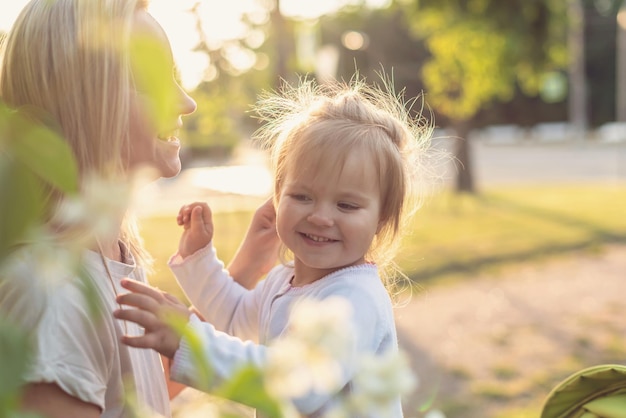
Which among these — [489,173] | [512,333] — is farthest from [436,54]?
[512,333]

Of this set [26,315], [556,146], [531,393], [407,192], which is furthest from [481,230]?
[556,146]

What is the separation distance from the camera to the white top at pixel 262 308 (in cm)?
113

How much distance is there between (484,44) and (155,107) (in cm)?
1179

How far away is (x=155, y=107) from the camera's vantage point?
16.3 inches

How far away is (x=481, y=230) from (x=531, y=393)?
5.67 m

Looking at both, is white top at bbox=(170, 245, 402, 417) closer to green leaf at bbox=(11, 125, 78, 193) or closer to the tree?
green leaf at bbox=(11, 125, 78, 193)

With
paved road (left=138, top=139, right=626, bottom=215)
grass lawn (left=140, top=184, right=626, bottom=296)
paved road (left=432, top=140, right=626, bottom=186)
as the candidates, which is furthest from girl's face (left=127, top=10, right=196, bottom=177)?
paved road (left=432, top=140, right=626, bottom=186)

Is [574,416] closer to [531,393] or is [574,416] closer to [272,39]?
[531,393]

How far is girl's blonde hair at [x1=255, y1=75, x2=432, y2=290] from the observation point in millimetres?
1546

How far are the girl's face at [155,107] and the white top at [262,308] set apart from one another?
27 cm

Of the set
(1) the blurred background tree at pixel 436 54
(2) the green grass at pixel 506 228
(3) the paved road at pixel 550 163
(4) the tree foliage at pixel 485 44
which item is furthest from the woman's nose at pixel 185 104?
(3) the paved road at pixel 550 163

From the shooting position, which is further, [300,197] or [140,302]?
[300,197]

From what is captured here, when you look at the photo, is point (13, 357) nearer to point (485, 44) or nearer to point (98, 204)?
point (98, 204)

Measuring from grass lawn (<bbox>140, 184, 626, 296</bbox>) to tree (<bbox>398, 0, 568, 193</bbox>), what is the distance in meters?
1.10
